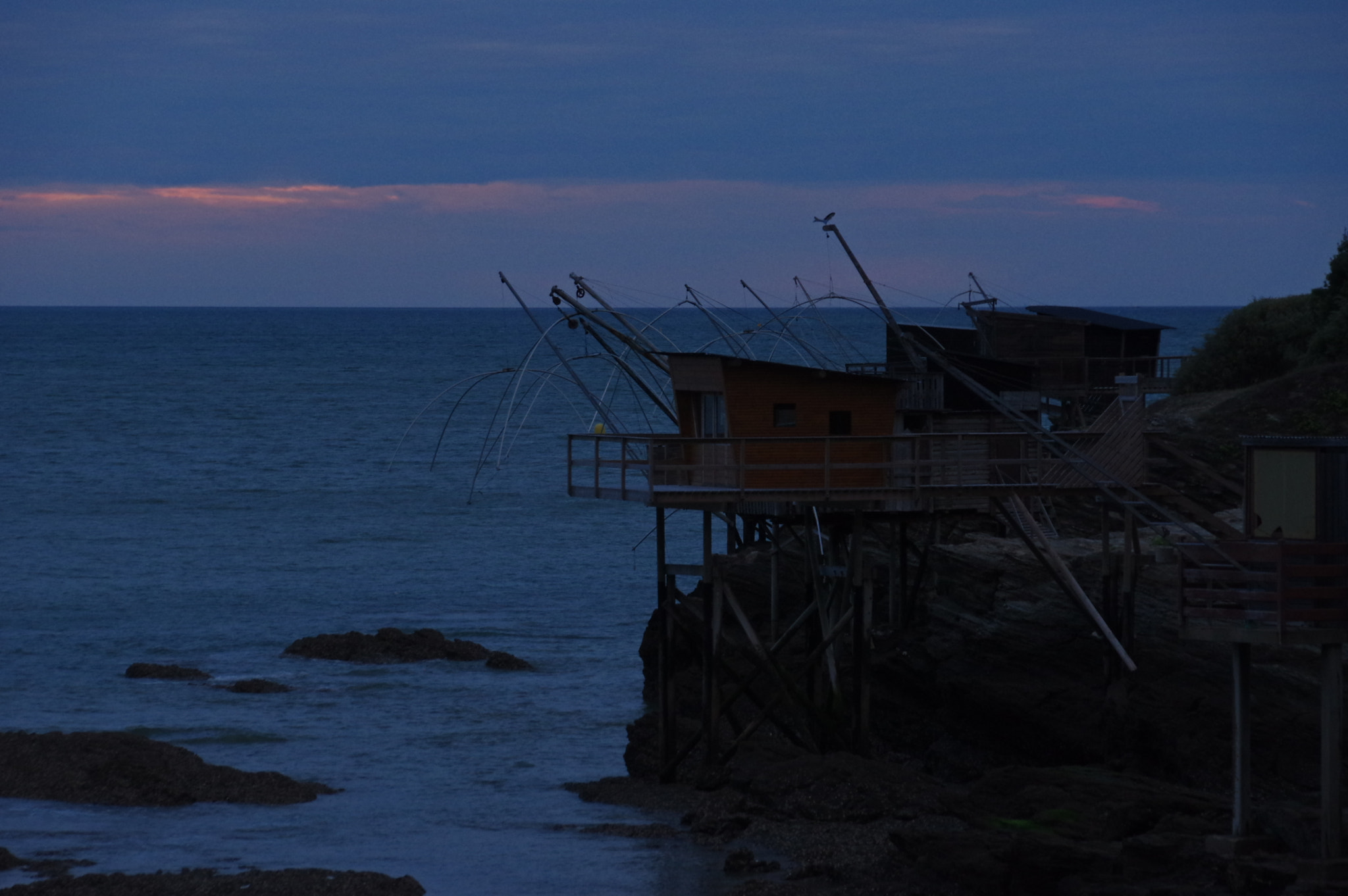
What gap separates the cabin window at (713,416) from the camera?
95.7 ft

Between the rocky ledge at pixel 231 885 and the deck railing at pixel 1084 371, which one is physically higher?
the deck railing at pixel 1084 371

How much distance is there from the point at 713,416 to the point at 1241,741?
13002mm

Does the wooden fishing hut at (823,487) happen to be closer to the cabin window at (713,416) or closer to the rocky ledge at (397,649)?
the cabin window at (713,416)

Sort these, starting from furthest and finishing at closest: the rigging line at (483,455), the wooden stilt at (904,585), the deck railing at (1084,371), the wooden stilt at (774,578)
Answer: the deck railing at (1084,371) → the wooden stilt at (904,585) → the wooden stilt at (774,578) → the rigging line at (483,455)

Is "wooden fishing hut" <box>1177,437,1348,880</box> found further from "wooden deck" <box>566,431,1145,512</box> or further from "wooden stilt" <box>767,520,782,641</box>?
"wooden stilt" <box>767,520,782,641</box>

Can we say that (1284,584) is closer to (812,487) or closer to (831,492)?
(831,492)

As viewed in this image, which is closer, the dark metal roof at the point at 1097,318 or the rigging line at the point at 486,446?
the rigging line at the point at 486,446

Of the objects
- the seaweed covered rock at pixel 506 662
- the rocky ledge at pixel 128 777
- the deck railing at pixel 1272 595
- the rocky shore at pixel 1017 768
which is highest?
the deck railing at pixel 1272 595

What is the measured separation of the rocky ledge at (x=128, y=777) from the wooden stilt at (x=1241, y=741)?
56.0 ft

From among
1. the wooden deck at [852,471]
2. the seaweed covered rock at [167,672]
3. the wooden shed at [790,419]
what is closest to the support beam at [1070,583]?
the wooden deck at [852,471]

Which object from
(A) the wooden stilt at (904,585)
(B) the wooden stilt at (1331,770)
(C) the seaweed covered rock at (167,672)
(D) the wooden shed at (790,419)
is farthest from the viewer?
(C) the seaweed covered rock at (167,672)

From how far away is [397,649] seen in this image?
43.7 metres

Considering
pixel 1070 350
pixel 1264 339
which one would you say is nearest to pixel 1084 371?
pixel 1070 350

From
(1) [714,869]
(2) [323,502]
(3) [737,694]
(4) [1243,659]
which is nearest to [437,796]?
(3) [737,694]
